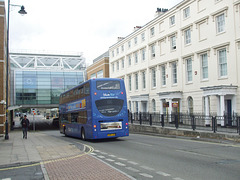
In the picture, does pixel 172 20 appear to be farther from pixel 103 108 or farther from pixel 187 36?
pixel 103 108

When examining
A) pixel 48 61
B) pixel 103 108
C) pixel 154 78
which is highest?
pixel 48 61

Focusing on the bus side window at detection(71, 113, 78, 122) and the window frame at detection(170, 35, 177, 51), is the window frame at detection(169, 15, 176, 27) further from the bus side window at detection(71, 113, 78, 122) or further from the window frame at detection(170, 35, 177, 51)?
the bus side window at detection(71, 113, 78, 122)

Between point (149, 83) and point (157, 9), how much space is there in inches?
384

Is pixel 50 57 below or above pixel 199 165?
above

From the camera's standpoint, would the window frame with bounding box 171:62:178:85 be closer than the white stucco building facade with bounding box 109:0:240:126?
No

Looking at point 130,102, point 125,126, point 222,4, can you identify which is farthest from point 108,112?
point 130,102

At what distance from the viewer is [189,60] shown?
98.5 ft

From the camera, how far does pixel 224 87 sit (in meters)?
23.2

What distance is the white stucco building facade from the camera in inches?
942

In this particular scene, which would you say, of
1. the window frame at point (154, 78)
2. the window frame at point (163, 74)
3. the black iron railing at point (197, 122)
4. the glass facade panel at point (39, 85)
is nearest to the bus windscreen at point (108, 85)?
the black iron railing at point (197, 122)

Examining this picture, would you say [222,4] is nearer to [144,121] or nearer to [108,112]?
[144,121]

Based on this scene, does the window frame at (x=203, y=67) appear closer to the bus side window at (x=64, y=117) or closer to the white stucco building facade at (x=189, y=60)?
the white stucco building facade at (x=189, y=60)

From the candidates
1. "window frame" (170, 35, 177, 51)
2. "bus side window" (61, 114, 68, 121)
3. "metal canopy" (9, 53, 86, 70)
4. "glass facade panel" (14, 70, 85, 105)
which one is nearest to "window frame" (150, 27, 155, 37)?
Result: "window frame" (170, 35, 177, 51)

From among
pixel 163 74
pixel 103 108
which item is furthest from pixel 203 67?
pixel 103 108
